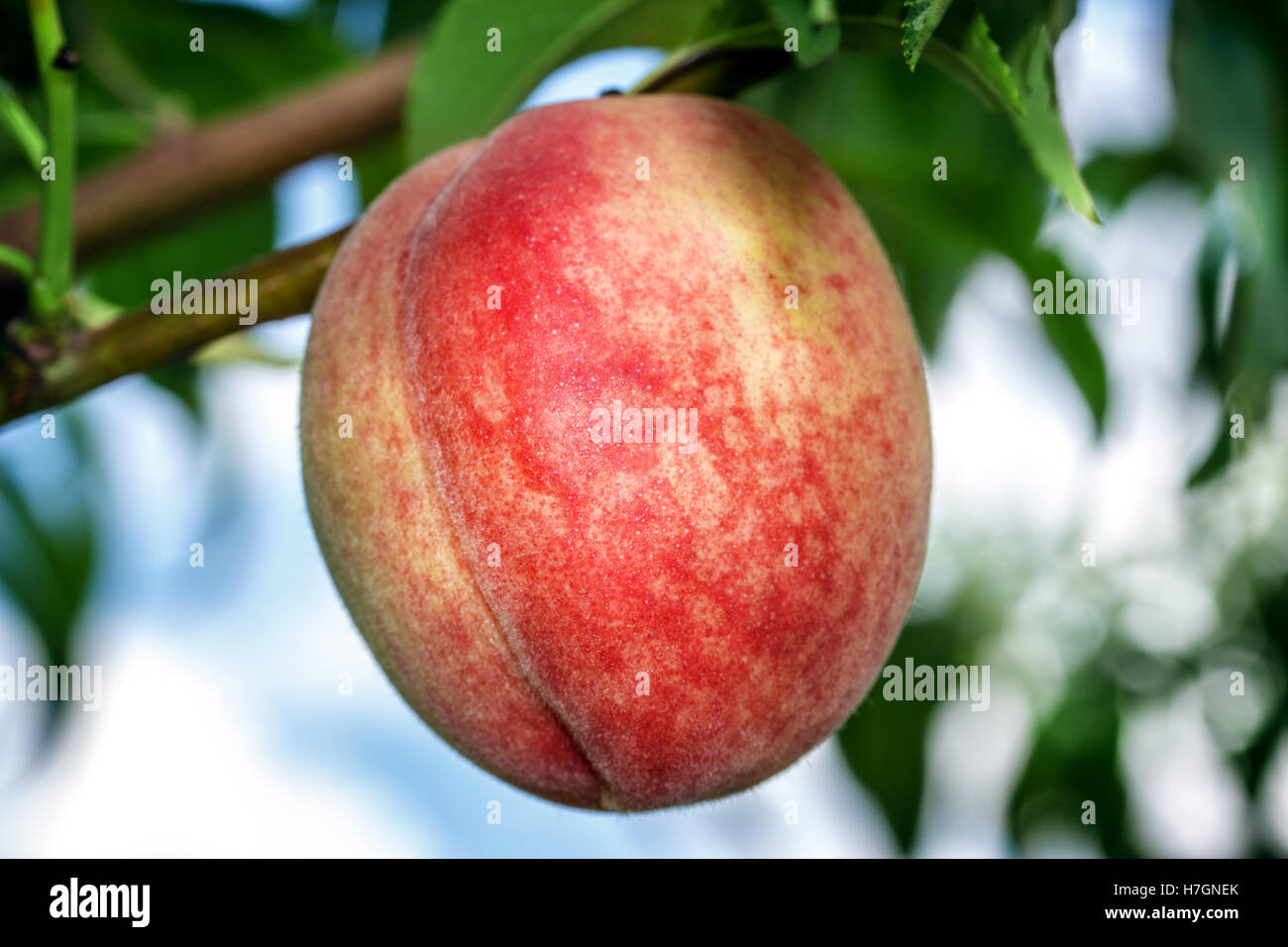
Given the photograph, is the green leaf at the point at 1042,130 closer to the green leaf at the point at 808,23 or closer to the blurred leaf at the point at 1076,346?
the green leaf at the point at 808,23

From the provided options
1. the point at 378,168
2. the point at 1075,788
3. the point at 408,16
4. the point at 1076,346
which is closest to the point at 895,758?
the point at 1075,788

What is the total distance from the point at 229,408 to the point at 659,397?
1.56 m

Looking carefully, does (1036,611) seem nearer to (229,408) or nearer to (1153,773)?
(1153,773)

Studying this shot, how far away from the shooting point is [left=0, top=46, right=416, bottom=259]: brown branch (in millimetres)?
1241

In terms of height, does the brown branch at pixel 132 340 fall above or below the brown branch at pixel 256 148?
below

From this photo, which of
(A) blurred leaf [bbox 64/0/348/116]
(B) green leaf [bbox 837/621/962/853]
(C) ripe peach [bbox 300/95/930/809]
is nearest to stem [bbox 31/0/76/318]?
(C) ripe peach [bbox 300/95/930/809]

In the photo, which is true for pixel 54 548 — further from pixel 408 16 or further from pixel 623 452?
pixel 623 452

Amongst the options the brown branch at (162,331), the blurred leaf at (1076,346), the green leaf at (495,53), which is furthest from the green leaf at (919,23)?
the blurred leaf at (1076,346)

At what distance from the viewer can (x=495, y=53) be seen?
982 millimetres

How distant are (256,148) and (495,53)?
1.29ft

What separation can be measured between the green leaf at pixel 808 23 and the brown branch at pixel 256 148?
0.66 meters

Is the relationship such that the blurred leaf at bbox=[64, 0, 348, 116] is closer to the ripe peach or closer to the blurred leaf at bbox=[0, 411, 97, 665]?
the blurred leaf at bbox=[0, 411, 97, 665]

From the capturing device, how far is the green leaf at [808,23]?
700mm

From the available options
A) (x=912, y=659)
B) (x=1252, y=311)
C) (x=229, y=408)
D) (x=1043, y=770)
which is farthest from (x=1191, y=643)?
(x=229, y=408)
